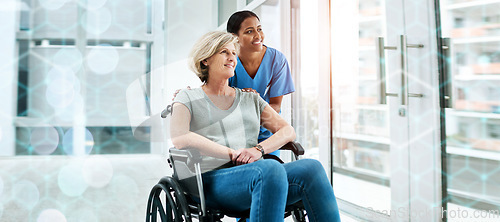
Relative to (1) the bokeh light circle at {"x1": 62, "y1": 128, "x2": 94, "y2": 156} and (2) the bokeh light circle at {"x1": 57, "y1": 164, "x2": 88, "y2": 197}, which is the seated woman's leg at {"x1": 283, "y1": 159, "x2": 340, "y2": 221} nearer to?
(2) the bokeh light circle at {"x1": 57, "y1": 164, "x2": 88, "y2": 197}

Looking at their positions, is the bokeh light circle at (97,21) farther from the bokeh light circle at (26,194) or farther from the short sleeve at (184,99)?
the short sleeve at (184,99)

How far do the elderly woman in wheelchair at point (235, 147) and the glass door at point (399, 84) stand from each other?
0.68m

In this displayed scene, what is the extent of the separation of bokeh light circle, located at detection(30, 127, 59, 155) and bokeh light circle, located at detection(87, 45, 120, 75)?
1.00 meters

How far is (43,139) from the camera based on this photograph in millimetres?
4773

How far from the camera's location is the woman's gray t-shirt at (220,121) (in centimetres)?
112

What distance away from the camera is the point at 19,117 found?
4.62m

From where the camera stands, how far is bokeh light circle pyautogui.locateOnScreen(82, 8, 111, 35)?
15.4 feet

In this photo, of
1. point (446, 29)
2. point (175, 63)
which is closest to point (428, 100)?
point (446, 29)

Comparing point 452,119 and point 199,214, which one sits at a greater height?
point 452,119

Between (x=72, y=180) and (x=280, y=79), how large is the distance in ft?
7.44

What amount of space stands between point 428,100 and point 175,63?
10.9 ft

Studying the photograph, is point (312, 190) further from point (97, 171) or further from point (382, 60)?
point (97, 171)

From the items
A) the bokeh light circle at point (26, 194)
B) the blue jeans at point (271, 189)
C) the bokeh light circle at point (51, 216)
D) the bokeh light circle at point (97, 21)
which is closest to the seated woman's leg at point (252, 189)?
the blue jeans at point (271, 189)

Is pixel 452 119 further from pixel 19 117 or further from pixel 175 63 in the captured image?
pixel 19 117
